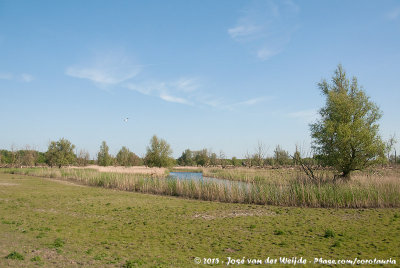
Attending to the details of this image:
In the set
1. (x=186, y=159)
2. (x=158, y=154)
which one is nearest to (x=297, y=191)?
(x=158, y=154)

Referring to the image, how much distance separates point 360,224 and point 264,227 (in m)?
3.78

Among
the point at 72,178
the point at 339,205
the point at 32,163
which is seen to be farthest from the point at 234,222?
the point at 32,163

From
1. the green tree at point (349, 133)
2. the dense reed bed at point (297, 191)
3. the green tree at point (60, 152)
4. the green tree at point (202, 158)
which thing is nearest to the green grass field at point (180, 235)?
the dense reed bed at point (297, 191)

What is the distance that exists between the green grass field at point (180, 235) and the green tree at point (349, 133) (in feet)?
21.0

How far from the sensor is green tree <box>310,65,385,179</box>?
19.0m

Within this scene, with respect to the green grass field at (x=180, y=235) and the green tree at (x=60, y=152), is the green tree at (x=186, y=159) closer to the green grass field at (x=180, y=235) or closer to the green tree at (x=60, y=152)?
the green tree at (x=60, y=152)

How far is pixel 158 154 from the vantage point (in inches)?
2122

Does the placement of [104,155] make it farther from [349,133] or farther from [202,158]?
[349,133]

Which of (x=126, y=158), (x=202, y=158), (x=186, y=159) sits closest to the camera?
(x=126, y=158)

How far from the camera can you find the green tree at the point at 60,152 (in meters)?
49.4

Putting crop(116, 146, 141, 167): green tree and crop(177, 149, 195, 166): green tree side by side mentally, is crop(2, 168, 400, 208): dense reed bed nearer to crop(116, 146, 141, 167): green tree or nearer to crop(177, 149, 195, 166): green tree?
crop(116, 146, 141, 167): green tree

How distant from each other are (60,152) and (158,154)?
17437 millimetres

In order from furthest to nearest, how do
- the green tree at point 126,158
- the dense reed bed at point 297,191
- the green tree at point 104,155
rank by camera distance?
the green tree at point 126,158, the green tree at point 104,155, the dense reed bed at point 297,191

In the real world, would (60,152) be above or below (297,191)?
above
